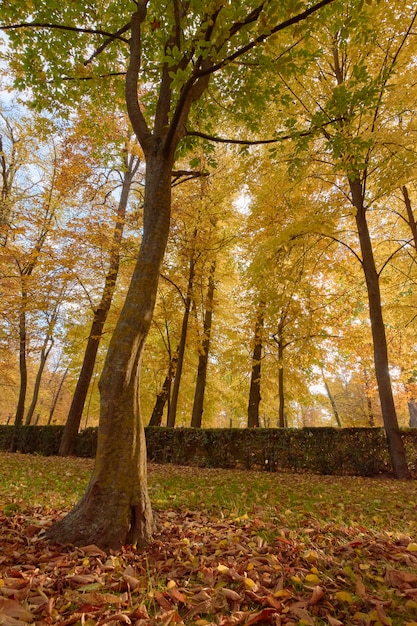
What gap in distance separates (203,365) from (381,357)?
22.8 feet

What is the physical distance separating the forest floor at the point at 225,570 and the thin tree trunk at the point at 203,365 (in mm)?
7989

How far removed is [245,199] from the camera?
12648 mm

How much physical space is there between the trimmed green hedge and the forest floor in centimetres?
416

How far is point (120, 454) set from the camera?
3.05m

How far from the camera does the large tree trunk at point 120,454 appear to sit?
2902 millimetres

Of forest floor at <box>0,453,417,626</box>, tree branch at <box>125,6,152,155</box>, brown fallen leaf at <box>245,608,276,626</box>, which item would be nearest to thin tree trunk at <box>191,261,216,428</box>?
forest floor at <box>0,453,417,626</box>

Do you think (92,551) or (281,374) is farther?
(281,374)

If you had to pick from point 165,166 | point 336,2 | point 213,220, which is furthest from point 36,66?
point 213,220

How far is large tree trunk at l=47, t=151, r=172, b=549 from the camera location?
290 centimetres

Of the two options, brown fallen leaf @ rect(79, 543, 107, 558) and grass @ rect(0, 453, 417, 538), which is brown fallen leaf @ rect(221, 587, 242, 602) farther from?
grass @ rect(0, 453, 417, 538)

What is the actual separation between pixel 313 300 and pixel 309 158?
14.7 feet

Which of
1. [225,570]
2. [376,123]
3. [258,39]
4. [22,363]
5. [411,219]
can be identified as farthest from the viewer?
[22,363]

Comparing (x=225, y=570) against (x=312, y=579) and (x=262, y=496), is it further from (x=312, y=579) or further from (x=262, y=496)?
(x=262, y=496)

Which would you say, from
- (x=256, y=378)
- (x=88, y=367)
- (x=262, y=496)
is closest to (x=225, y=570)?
(x=262, y=496)
